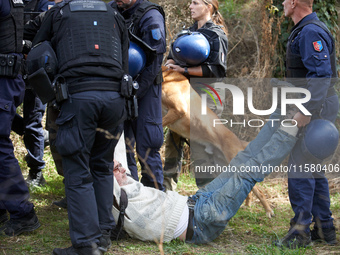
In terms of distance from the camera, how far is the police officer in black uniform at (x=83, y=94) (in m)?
3.15

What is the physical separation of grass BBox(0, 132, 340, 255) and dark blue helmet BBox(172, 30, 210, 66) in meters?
1.70

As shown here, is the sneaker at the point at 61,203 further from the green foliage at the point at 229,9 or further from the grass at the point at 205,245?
the green foliage at the point at 229,9

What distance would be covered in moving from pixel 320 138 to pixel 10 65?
262cm

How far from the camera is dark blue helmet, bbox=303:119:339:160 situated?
12.1 ft

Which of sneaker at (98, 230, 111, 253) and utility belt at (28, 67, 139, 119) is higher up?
utility belt at (28, 67, 139, 119)

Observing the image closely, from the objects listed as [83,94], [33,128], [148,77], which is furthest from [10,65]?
[33,128]

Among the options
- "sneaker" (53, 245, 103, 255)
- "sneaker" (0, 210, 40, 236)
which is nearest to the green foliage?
"sneaker" (0, 210, 40, 236)

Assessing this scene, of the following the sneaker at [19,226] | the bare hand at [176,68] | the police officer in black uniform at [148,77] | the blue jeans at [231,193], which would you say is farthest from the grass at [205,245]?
the bare hand at [176,68]

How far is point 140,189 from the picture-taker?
3.69 m

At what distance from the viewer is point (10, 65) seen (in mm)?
3682

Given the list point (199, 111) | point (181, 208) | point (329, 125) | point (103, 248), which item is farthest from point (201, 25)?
point (103, 248)

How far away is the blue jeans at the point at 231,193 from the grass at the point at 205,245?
16 centimetres

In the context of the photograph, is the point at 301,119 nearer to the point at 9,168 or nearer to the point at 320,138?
the point at 320,138

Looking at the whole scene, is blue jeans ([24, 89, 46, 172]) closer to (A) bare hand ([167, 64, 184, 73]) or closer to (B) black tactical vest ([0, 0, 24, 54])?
(B) black tactical vest ([0, 0, 24, 54])
